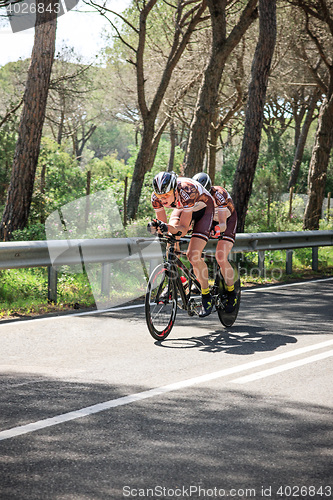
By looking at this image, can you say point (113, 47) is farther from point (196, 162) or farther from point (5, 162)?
point (196, 162)

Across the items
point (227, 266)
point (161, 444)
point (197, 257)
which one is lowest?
point (161, 444)

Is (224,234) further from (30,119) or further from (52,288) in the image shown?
(30,119)

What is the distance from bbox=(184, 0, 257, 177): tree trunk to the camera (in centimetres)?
1543

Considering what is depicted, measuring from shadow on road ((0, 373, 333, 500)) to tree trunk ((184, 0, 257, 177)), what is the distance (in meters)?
10.9

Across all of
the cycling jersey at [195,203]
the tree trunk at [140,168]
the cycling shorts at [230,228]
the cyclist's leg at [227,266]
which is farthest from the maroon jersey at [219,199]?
the tree trunk at [140,168]

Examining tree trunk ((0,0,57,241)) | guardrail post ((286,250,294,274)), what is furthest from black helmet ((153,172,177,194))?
tree trunk ((0,0,57,241))

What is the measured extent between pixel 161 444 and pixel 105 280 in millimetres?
5742

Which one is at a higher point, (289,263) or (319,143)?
(319,143)

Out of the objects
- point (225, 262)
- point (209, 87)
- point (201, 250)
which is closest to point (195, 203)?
point (201, 250)

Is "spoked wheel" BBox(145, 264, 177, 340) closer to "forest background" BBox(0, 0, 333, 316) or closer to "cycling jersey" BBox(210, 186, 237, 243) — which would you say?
"cycling jersey" BBox(210, 186, 237, 243)

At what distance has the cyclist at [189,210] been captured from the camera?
667cm

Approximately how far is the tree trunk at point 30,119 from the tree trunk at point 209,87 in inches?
145

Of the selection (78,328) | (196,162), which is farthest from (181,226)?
(196,162)

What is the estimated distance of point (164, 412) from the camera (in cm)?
450
